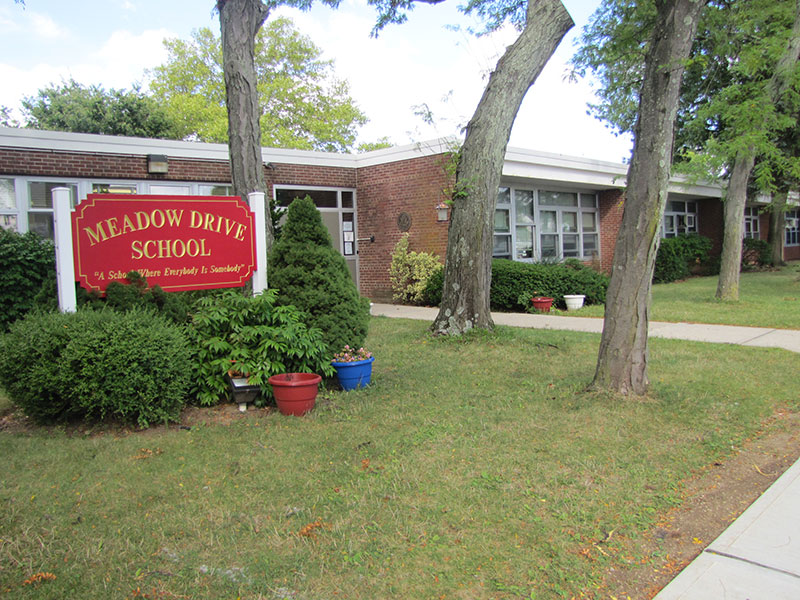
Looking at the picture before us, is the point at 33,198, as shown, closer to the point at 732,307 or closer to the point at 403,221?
the point at 403,221

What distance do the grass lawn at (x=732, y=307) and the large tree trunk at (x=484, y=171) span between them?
14.4 ft

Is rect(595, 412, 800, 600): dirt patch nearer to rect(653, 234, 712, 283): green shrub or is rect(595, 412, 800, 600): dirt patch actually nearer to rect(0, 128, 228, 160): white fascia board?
rect(0, 128, 228, 160): white fascia board

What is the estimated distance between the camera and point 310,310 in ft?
20.5

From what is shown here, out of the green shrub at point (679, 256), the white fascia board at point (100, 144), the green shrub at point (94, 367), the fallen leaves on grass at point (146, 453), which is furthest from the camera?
the green shrub at point (679, 256)

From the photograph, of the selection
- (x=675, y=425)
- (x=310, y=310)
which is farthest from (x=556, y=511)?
(x=310, y=310)

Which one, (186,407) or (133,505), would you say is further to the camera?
(186,407)

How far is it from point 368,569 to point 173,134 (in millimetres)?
32755

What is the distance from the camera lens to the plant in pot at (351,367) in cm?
619

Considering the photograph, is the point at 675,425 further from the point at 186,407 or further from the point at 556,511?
the point at 186,407

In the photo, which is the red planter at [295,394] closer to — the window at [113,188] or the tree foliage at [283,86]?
the window at [113,188]

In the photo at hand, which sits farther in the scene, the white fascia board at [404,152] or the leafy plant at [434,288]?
the leafy plant at [434,288]

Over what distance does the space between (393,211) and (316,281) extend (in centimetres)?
943

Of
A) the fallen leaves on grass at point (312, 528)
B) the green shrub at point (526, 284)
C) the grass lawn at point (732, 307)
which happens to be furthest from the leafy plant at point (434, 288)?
the fallen leaves on grass at point (312, 528)

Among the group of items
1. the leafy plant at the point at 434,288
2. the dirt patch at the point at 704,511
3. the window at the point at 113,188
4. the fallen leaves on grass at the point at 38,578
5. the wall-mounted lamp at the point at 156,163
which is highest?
the wall-mounted lamp at the point at 156,163
